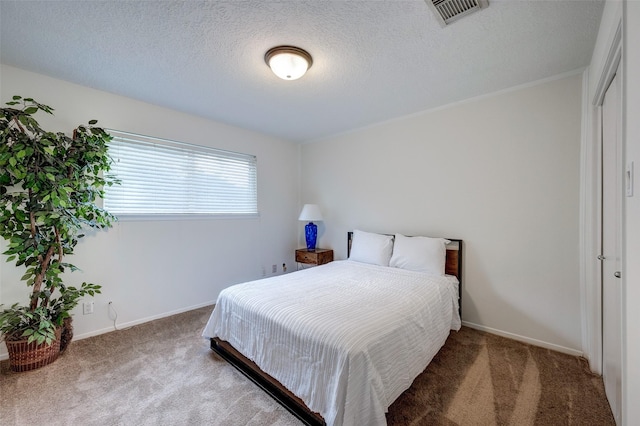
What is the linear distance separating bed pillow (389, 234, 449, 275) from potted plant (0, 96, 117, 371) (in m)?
3.02

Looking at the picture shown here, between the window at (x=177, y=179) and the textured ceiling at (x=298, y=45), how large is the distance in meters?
0.59

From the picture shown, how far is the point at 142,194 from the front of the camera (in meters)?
2.94

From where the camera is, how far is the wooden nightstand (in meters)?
3.87

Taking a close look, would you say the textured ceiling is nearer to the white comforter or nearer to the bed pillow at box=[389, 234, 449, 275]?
the bed pillow at box=[389, 234, 449, 275]

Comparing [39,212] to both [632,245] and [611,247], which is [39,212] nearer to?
[632,245]

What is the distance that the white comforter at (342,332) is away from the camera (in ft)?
4.41

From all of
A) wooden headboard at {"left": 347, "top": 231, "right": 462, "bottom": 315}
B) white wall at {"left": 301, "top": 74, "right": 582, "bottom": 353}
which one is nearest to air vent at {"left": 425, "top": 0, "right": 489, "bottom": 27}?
white wall at {"left": 301, "top": 74, "right": 582, "bottom": 353}

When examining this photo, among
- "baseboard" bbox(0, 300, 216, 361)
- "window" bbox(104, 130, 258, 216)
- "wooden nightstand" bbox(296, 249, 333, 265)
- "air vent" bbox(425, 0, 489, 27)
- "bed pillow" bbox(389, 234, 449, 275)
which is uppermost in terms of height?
"air vent" bbox(425, 0, 489, 27)

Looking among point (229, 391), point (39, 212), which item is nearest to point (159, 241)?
point (39, 212)

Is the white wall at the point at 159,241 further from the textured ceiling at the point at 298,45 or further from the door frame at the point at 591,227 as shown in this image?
the door frame at the point at 591,227

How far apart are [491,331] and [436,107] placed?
8.27ft

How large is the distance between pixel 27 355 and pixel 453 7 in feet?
12.7

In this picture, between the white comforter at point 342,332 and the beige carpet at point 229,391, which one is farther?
the beige carpet at point 229,391

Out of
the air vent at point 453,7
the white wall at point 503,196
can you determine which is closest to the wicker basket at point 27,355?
the white wall at point 503,196
